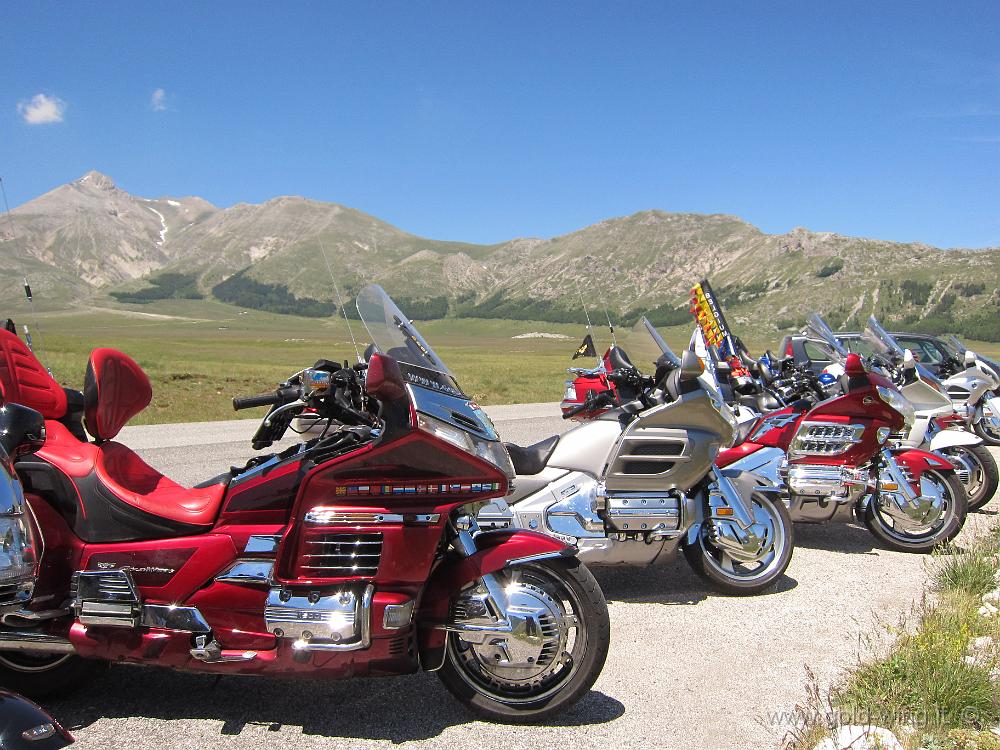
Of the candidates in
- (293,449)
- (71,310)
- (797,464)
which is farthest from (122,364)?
(71,310)

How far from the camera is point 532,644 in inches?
135

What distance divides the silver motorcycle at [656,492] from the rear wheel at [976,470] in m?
3.71

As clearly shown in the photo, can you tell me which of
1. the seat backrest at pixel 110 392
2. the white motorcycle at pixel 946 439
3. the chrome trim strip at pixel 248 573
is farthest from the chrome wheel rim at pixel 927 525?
the seat backrest at pixel 110 392

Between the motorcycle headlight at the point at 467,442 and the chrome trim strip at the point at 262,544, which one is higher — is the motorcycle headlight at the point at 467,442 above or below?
above

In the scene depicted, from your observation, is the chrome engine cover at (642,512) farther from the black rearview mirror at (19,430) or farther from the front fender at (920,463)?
the black rearview mirror at (19,430)

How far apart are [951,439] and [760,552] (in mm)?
3450

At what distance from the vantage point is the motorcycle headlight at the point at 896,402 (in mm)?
6613

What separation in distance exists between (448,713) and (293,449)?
1.44 meters

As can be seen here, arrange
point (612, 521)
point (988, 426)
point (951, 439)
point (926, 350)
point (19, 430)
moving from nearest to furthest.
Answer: point (19, 430), point (612, 521), point (951, 439), point (988, 426), point (926, 350)

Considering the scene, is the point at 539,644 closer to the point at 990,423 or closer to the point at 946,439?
the point at 946,439

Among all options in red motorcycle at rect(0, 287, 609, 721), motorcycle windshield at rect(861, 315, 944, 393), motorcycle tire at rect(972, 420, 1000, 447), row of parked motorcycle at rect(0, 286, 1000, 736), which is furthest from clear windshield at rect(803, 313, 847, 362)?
motorcycle tire at rect(972, 420, 1000, 447)

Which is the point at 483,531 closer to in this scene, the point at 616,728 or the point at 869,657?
the point at 616,728

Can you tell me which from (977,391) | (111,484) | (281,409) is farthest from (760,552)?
(977,391)

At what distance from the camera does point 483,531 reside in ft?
11.9
